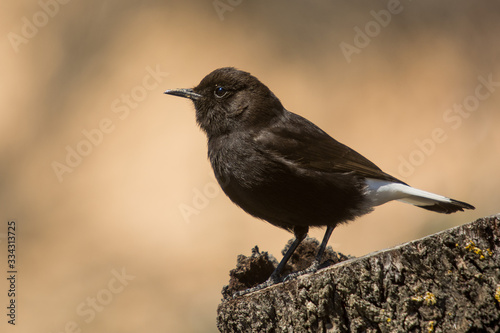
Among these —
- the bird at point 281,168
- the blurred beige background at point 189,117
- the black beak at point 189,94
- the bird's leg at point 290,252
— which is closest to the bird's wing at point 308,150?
the bird at point 281,168

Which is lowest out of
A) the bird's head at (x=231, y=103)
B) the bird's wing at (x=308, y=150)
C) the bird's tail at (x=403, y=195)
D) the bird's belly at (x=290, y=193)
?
the bird's belly at (x=290, y=193)

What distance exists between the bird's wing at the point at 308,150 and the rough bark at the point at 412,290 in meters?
1.36

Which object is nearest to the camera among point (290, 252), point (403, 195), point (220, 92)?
point (290, 252)

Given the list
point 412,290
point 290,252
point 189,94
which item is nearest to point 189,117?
point 189,94

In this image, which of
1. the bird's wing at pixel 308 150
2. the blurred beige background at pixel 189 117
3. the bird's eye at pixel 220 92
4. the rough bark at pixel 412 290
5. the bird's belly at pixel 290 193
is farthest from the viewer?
the blurred beige background at pixel 189 117

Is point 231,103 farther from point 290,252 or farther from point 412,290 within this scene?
point 412,290

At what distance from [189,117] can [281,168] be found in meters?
3.41

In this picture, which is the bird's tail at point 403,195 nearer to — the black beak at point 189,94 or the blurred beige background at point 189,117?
the black beak at point 189,94

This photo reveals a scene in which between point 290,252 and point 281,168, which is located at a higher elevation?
point 281,168

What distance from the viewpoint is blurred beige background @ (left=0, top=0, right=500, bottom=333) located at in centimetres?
720

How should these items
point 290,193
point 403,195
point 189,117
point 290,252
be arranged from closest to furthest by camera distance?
point 290,193 < point 290,252 < point 403,195 < point 189,117

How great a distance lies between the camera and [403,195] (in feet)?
15.4

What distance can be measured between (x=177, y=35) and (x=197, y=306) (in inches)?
135

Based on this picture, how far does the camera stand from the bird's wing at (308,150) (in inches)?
171
